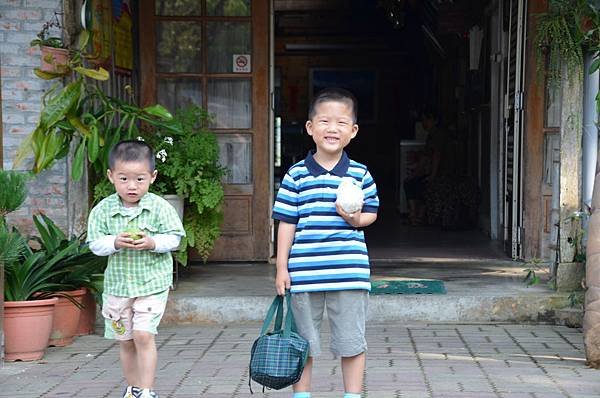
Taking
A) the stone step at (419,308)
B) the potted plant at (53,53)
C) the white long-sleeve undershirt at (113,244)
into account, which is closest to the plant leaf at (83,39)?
the potted plant at (53,53)

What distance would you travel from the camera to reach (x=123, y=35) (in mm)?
8602

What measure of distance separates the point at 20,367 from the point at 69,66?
2274 mm

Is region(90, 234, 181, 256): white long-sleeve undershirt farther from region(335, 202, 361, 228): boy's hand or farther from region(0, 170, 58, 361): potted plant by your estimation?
region(0, 170, 58, 361): potted plant

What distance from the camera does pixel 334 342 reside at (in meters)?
4.74

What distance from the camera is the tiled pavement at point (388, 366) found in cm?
554

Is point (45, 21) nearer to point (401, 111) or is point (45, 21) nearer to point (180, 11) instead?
point (180, 11)

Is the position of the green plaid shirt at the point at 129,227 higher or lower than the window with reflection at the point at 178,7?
lower

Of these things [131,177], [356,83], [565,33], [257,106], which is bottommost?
[131,177]

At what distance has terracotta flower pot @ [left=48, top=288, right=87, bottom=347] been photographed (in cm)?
683

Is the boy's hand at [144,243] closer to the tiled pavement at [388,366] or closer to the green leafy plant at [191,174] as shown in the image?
the tiled pavement at [388,366]

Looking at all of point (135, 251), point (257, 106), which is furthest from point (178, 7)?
point (135, 251)

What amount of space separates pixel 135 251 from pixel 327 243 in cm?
105

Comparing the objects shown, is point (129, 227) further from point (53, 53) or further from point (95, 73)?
point (53, 53)

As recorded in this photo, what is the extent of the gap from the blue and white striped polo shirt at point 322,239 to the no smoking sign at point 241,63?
4.36 m
